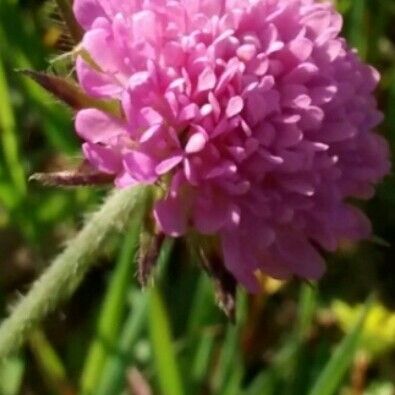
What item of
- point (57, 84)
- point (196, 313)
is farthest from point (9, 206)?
point (57, 84)

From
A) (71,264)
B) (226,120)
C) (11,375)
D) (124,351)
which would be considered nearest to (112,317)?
(124,351)

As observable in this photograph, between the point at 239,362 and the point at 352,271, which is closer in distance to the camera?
the point at 239,362

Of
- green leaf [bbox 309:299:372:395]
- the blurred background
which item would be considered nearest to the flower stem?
the blurred background

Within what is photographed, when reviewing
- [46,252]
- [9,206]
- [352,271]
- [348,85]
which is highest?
[348,85]

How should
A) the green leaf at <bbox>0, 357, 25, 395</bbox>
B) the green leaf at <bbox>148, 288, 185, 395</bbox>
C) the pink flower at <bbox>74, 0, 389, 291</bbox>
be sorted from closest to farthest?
the pink flower at <bbox>74, 0, 389, 291</bbox> < the green leaf at <bbox>148, 288, 185, 395</bbox> < the green leaf at <bbox>0, 357, 25, 395</bbox>

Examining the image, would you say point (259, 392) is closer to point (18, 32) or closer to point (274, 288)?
point (274, 288)

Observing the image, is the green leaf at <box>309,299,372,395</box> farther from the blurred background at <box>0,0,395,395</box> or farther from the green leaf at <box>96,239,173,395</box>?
the green leaf at <box>96,239,173,395</box>

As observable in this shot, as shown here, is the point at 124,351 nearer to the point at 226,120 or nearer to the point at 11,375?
the point at 11,375

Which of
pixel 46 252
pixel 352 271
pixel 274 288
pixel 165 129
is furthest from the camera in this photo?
pixel 352 271
